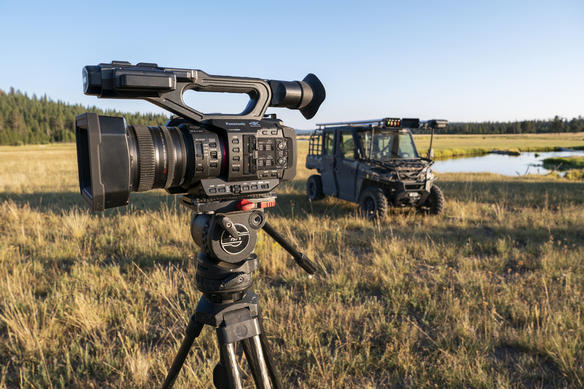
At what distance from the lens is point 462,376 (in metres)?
2.49

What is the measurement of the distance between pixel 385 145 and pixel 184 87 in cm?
771

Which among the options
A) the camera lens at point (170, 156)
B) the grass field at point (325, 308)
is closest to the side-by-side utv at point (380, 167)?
the grass field at point (325, 308)

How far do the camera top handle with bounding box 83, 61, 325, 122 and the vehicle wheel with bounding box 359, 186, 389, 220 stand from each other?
19.3ft

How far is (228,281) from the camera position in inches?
66.1

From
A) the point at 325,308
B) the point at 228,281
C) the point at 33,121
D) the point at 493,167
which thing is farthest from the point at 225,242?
the point at 33,121

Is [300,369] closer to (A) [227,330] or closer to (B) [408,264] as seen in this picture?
(A) [227,330]

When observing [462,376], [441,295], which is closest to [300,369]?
[462,376]

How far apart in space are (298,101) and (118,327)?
108 inches

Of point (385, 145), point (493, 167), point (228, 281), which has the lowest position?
point (493, 167)

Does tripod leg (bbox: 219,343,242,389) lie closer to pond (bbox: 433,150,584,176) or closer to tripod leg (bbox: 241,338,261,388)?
tripod leg (bbox: 241,338,261,388)

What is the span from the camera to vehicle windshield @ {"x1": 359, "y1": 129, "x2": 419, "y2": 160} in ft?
28.2

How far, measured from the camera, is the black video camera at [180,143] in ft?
4.54

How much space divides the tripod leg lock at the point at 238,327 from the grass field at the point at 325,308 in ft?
3.51

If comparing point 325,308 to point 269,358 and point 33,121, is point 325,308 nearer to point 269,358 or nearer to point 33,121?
point 269,358
